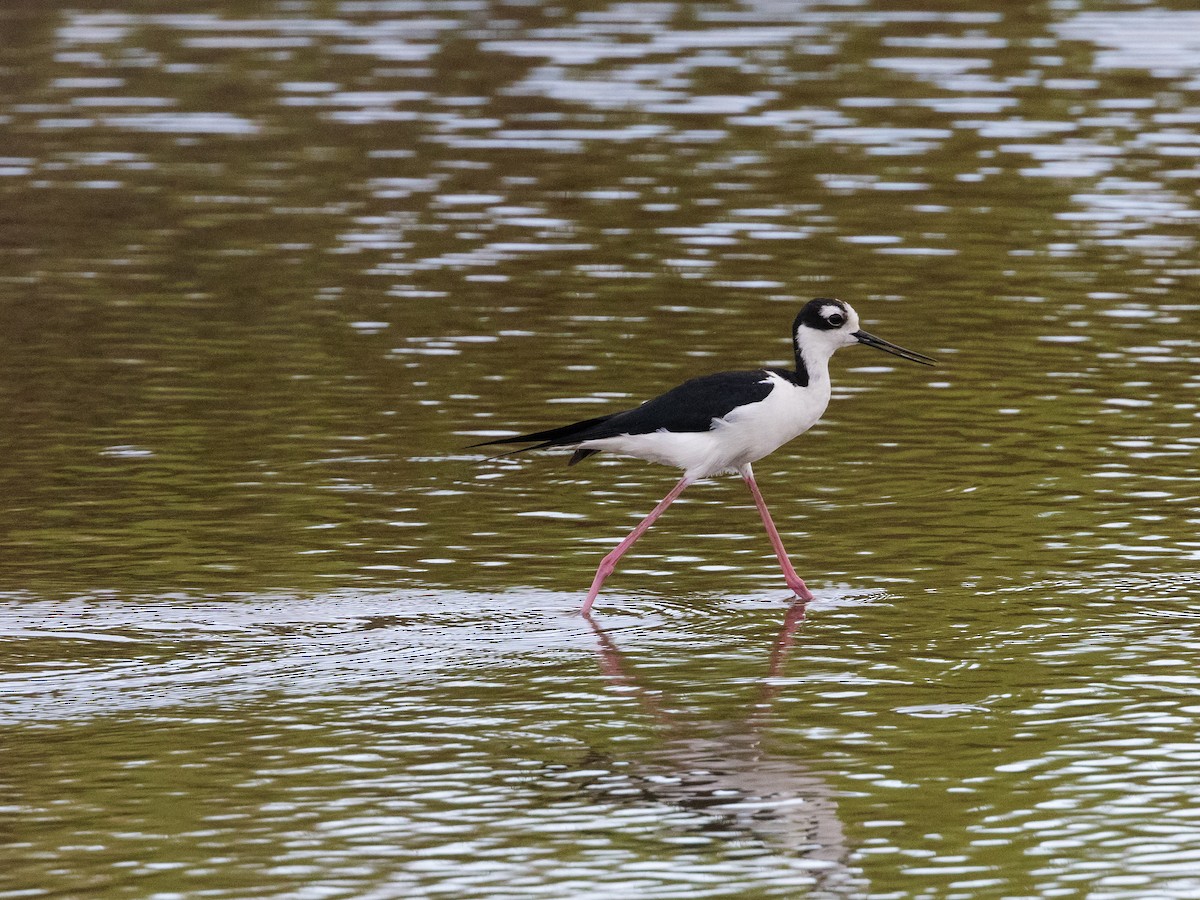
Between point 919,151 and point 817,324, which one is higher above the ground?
point 817,324

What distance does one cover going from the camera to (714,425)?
12.4 meters

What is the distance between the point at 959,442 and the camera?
16109 mm

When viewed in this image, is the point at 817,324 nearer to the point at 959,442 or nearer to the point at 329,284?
the point at 959,442

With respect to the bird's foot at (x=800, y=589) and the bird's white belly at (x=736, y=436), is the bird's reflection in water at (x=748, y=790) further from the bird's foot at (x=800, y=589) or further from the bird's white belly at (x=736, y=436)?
the bird's white belly at (x=736, y=436)

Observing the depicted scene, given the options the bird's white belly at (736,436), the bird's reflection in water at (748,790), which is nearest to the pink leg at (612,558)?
the bird's white belly at (736,436)

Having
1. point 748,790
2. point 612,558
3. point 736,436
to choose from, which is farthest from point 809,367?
point 748,790

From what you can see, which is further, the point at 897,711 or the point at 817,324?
the point at 817,324

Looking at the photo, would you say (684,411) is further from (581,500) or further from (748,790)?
(748,790)

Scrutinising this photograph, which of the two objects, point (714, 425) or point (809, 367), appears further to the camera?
point (809, 367)

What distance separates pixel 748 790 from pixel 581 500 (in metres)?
5.55

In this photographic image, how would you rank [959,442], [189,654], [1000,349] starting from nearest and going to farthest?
[189,654] < [959,442] < [1000,349]

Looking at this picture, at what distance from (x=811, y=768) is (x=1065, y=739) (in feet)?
3.98

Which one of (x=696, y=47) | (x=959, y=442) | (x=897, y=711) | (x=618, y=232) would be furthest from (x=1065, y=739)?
(x=696, y=47)

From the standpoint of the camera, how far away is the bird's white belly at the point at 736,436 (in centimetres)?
1242
